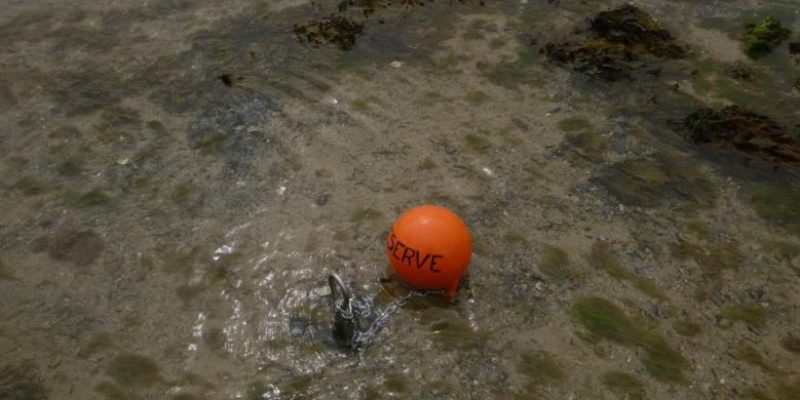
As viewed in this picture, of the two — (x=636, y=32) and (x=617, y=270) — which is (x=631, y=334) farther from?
(x=636, y=32)

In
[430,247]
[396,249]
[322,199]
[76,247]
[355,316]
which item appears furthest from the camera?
[322,199]

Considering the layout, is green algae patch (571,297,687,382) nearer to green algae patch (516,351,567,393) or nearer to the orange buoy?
green algae patch (516,351,567,393)

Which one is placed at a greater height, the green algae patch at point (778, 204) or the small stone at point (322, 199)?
the green algae patch at point (778, 204)

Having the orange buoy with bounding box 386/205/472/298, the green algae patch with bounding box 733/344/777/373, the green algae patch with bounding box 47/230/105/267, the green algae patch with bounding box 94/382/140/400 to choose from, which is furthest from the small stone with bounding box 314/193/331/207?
the green algae patch with bounding box 733/344/777/373

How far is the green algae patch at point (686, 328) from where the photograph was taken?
4.02m

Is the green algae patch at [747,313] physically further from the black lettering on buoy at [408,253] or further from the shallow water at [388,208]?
the black lettering on buoy at [408,253]

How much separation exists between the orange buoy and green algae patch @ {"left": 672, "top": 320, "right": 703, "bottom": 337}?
1.47 metres

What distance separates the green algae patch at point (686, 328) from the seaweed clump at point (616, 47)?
9.70ft

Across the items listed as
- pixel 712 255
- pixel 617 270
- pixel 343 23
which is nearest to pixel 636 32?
pixel 712 255

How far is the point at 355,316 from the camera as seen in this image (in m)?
4.09

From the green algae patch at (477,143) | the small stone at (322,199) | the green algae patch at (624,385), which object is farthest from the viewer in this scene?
the green algae patch at (477,143)

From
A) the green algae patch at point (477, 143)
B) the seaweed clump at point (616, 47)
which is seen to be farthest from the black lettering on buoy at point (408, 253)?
the seaweed clump at point (616, 47)

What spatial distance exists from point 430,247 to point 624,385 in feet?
4.77

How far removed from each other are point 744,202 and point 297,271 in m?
3.58
